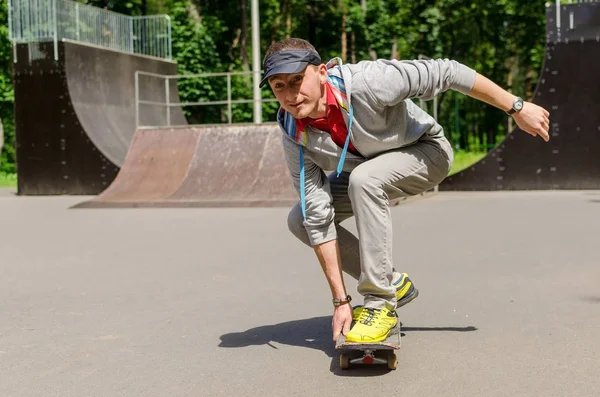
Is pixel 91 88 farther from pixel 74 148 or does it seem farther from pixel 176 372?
pixel 176 372

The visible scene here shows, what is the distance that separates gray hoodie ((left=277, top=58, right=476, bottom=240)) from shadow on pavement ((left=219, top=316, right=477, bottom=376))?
0.56 m

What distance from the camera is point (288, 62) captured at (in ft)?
11.3

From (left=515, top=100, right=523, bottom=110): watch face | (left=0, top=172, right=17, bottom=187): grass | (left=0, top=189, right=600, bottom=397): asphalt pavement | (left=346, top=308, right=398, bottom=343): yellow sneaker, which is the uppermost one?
(left=515, top=100, right=523, bottom=110): watch face

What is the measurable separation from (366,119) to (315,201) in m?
0.44

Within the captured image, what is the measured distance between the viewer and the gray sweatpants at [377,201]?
11.8 ft

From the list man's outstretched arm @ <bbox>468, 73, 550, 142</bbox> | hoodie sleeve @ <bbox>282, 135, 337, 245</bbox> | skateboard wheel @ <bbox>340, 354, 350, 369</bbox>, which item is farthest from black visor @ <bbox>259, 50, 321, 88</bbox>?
skateboard wheel @ <bbox>340, 354, 350, 369</bbox>

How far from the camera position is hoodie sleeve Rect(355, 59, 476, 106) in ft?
11.6

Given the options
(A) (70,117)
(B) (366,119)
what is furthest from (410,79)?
(A) (70,117)

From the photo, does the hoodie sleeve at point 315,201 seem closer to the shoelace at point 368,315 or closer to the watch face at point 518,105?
the shoelace at point 368,315

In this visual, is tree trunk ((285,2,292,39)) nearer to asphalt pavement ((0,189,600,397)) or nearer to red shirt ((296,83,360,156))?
asphalt pavement ((0,189,600,397))

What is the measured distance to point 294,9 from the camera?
33.2m

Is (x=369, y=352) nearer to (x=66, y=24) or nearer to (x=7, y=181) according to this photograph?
(x=66, y=24)

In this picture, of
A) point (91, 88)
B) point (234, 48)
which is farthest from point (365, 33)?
point (91, 88)

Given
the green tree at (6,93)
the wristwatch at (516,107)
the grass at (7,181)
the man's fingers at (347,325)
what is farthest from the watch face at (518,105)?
the green tree at (6,93)
